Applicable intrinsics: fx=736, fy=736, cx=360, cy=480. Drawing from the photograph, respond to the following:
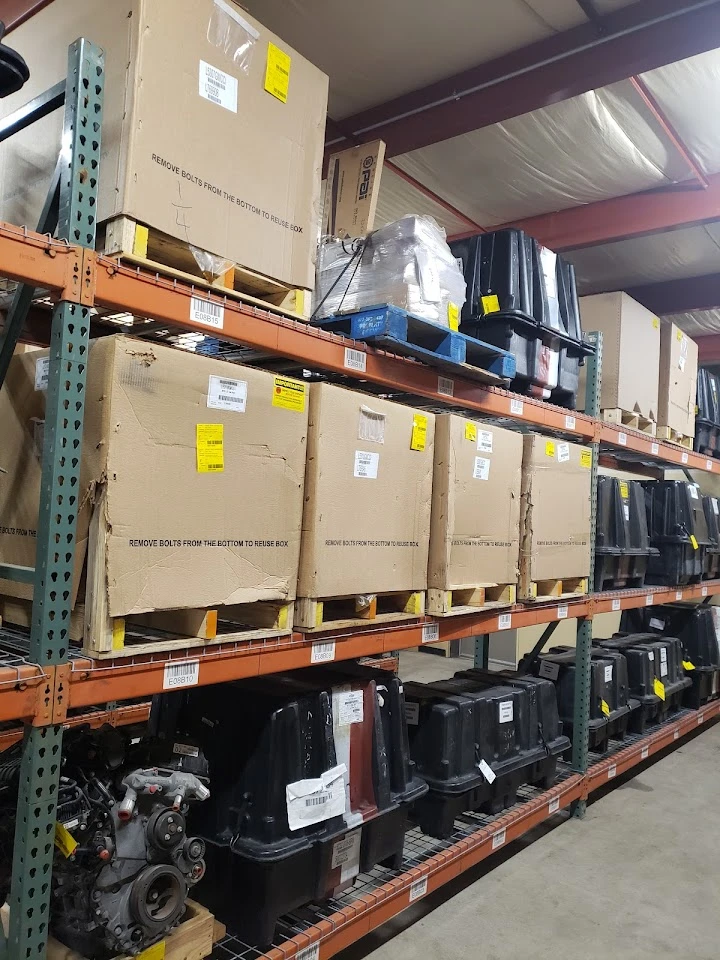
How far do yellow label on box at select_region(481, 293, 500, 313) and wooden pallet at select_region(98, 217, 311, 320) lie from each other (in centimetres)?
154

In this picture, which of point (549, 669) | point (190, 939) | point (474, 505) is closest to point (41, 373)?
point (190, 939)

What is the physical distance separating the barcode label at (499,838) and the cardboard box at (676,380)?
3.42 m

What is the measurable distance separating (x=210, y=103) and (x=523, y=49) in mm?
2427

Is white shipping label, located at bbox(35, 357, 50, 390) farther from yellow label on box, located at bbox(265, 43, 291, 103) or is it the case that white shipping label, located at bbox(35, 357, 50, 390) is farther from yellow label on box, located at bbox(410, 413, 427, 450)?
yellow label on box, located at bbox(410, 413, 427, 450)

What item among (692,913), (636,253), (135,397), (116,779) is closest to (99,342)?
(135,397)

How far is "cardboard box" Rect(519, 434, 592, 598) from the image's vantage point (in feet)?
12.5

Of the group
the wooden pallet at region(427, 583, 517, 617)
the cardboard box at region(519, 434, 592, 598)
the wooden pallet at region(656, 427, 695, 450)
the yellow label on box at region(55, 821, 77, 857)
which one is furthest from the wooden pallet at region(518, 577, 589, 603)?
the yellow label on box at region(55, 821, 77, 857)

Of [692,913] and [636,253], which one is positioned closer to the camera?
[692,913]

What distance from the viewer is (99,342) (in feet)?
6.53

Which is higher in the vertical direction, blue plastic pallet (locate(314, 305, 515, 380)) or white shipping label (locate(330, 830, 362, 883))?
blue plastic pallet (locate(314, 305, 515, 380))

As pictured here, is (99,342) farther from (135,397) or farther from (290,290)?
(290,290)

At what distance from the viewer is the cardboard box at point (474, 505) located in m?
3.13

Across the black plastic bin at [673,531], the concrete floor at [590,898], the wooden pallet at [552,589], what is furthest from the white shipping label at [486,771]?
the black plastic bin at [673,531]

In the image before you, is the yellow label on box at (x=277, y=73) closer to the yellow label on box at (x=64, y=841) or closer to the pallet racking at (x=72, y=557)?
the pallet racking at (x=72, y=557)
